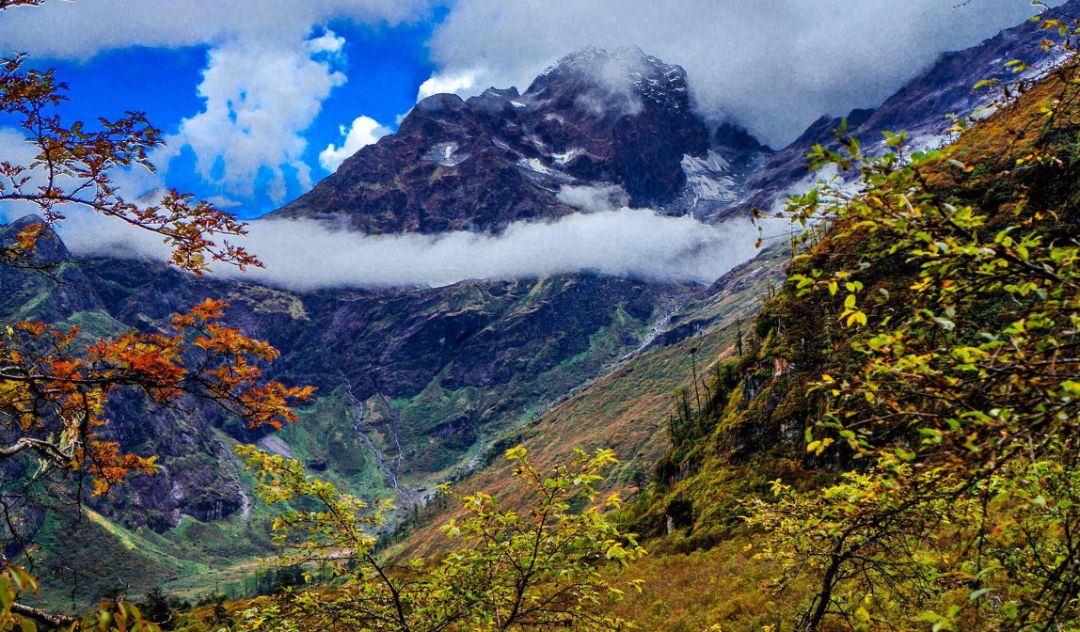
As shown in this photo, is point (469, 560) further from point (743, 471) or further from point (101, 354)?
point (743, 471)

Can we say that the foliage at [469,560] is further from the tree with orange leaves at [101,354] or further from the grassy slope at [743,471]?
the grassy slope at [743,471]

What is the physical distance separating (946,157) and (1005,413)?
2184 millimetres

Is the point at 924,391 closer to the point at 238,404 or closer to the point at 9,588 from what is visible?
the point at 9,588

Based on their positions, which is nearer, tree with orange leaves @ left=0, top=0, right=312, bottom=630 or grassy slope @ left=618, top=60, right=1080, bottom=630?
tree with orange leaves @ left=0, top=0, right=312, bottom=630

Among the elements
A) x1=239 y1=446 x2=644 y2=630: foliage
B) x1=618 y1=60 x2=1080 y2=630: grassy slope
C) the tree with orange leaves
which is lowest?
x1=618 y1=60 x2=1080 y2=630: grassy slope

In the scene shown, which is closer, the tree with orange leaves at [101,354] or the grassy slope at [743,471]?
the tree with orange leaves at [101,354]

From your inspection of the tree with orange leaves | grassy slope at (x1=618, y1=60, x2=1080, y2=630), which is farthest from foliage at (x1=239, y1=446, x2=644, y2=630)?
grassy slope at (x1=618, y1=60, x2=1080, y2=630)

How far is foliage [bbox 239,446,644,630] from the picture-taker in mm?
7875

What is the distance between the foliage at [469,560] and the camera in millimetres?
7875

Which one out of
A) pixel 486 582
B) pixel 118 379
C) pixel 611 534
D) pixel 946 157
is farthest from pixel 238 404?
pixel 946 157

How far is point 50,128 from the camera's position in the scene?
7.08 m

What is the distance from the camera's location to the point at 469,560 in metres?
8.23

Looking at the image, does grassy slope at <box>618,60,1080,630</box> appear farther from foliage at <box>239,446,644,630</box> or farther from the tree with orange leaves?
the tree with orange leaves

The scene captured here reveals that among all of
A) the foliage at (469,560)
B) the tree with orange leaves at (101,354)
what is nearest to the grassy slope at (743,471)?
the foliage at (469,560)
